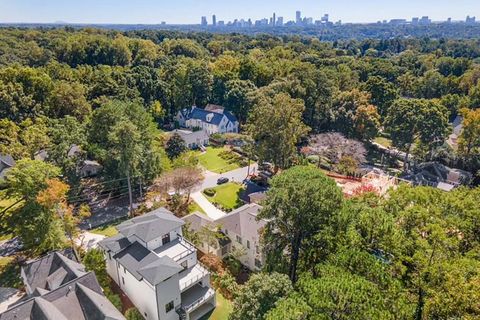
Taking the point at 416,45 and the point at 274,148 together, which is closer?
the point at 274,148

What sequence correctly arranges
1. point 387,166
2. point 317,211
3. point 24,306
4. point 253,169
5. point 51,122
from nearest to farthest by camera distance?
point 24,306 < point 317,211 < point 51,122 < point 253,169 < point 387,166

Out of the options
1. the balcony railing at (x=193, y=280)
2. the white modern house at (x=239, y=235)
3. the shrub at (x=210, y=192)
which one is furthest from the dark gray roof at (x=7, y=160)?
the balcony railing at (x=193, y=280)

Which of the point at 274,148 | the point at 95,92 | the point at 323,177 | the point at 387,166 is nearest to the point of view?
the point at 323,177

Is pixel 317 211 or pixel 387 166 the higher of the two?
pixel 317 211

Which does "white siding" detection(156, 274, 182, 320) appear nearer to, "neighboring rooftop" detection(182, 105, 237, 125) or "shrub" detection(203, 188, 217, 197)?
"shrub" detection(203, 188, 217, 197)

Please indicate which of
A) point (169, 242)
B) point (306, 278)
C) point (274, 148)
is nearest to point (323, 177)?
point (306, 278)

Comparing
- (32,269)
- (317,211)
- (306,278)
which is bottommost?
(32,269)

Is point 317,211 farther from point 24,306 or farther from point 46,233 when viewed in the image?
point 46,233

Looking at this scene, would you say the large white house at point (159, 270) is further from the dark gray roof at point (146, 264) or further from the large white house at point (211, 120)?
the large white house at point (211, 120)

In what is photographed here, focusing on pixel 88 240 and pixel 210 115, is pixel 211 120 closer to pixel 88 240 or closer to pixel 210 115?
pixel 210 115
